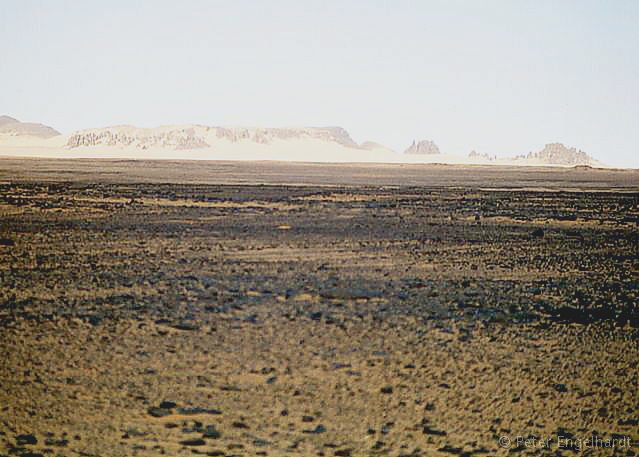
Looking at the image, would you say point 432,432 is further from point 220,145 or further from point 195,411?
point 220,145

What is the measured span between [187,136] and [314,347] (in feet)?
470

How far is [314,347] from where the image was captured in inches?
207

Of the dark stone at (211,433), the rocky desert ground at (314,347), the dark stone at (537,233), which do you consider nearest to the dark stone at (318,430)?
the rocky desert ground at (314,347)

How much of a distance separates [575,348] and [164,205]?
44.8 feet

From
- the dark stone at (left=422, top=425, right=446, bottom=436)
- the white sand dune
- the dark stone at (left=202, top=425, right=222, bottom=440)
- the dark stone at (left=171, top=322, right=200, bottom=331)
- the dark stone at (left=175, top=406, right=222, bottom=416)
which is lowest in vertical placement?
the dark stone at (left=422, top=425, right=446, bottom=436)

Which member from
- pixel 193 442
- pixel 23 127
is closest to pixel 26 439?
pixel 193 442

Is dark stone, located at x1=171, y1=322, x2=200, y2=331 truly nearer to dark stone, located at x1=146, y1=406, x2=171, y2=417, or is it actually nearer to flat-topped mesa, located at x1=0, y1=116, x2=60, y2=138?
dark stone, located at x1=146, y1=406, x2=171, y2=417

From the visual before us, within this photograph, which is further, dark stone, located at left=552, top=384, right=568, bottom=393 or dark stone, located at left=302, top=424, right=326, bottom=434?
dark stone, located at left=552, top=384, right=568, bottom=393

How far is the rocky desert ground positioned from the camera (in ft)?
12.1

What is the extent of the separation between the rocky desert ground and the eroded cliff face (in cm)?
12976

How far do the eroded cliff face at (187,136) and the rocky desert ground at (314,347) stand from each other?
426 ft

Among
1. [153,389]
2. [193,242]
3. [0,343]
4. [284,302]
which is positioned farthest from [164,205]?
[153,389]
